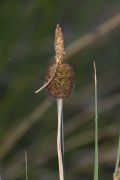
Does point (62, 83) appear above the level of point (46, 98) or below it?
below

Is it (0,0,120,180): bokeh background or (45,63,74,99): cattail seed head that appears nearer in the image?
(45,63,74,99): cattail seed head

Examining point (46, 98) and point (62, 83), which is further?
point (46, 98)

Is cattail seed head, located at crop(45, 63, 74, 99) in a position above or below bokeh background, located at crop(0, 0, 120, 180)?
below

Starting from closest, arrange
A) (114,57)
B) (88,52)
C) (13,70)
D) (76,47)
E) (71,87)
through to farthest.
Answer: (71,87)
(76,47)
(13,70)
(88,52)
(114,57)

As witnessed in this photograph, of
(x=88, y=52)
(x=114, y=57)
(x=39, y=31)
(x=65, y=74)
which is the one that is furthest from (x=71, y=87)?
(x=114, y=57)

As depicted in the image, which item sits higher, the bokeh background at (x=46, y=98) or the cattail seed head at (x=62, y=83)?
the bokeh background at (x=46, y=98)

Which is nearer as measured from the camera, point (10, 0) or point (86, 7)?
point (10, 0)

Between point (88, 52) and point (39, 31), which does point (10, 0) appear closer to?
point (39, 31)

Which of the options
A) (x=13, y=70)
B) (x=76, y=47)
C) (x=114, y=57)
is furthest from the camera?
(x=114, y=57)
